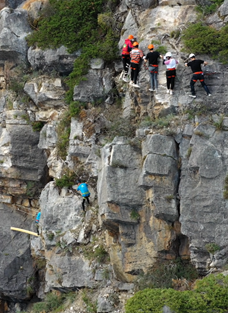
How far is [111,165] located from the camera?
17.5m

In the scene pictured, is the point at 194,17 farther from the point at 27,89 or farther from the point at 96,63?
the point at 27,89

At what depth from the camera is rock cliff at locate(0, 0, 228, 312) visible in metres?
16.7

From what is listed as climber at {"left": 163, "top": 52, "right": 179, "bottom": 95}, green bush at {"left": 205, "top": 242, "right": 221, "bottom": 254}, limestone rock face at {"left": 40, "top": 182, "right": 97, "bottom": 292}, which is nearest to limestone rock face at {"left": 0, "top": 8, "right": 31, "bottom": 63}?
limestone rock face at {"left": 40, "top": 182, "right": 97, "bottom": 292}

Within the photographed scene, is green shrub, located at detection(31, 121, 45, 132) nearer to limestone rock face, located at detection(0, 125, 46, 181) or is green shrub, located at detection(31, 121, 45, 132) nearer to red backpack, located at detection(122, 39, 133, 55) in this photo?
limestone rock face, located at detection(0, 125, 46, 181)

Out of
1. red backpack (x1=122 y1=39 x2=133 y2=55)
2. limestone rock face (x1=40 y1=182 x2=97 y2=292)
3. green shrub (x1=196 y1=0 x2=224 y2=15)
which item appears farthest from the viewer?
limestone rock face (x1=40 y1=182 x2=97 y2=292)

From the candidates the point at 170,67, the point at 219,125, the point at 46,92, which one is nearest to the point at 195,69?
the point at 170,67

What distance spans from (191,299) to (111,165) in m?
5.42

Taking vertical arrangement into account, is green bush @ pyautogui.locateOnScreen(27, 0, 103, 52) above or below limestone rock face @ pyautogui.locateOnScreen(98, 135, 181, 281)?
above

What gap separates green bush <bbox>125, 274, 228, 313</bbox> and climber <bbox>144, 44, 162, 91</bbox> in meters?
7.23

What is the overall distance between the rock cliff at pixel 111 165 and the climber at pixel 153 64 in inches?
14.3

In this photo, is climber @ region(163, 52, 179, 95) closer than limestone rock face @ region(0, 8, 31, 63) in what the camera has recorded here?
Yes

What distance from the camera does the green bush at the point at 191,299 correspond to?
1416 cm

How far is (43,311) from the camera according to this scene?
20.2 meters

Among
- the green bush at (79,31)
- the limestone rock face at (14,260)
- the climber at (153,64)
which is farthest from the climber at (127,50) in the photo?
the limestone rock face at (14,260)
